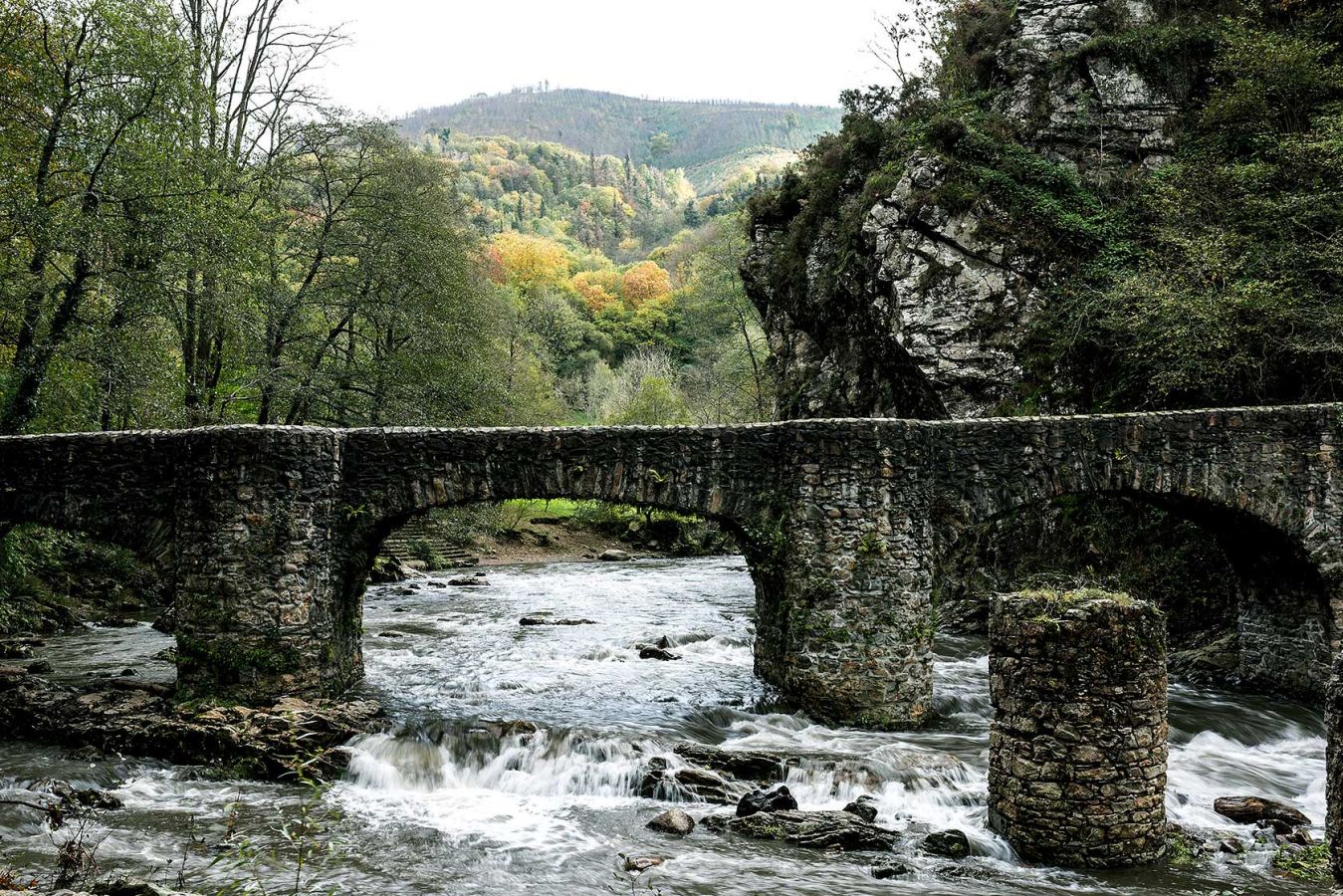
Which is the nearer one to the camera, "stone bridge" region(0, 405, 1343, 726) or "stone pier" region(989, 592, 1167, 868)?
"stone pier" region(989, 592, 1167, 868)

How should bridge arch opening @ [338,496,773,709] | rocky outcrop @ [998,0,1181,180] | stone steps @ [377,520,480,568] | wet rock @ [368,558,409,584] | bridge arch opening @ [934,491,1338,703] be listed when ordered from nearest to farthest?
bridge arch opening @ [338,496,773,709] → bridge arch opening @ [934,491,1338,703] → rocky outcrop @ [998,0,1181,180] → wet rock @ [368,558,409,584] → stone steps @ [377,520,480,568]

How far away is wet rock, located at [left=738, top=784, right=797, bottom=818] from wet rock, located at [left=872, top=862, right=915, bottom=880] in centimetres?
131

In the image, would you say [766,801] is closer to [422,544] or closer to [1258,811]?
[1258,811]

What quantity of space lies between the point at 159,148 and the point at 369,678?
10.6m

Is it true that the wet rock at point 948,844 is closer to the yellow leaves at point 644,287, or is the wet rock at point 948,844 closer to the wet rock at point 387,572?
the wet rock at point 387,572

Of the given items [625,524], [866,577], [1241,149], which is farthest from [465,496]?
[625,524]

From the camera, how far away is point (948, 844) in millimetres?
7406

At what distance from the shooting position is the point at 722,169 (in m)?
155

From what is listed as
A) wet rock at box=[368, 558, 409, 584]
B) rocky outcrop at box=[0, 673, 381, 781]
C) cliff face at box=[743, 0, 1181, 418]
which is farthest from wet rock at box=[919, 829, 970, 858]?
wet rock at box=[368, 558, 409, 584]

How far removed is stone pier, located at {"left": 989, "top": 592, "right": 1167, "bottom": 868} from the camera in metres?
6.82

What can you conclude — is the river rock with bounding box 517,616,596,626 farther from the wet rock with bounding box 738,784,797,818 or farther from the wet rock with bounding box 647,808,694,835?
the wet rock with bounding box 647,808,694,835

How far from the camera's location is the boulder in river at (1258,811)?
8195 millimetres

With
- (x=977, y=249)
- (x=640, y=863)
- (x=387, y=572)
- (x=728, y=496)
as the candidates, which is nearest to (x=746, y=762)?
(x=640, y=863)

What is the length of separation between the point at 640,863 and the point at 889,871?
2.05 metres
